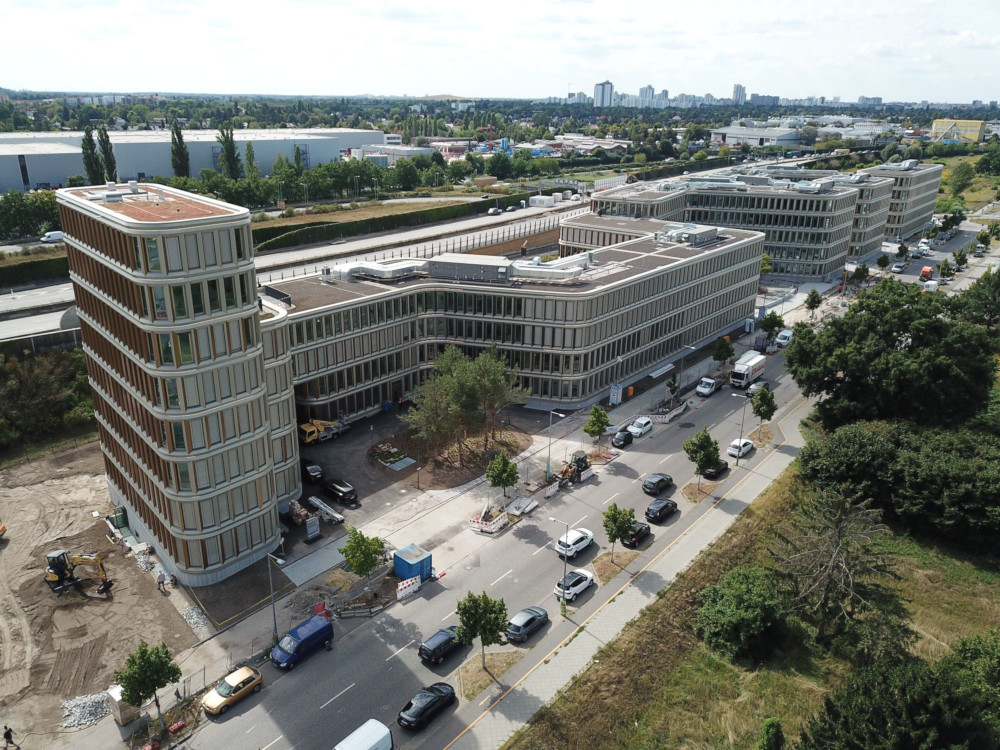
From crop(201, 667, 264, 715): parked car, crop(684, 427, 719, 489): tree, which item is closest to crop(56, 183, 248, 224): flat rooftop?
crop(201, 667, 264, 715): parked car

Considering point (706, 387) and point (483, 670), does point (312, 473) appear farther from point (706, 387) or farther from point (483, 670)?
point (706, 387)

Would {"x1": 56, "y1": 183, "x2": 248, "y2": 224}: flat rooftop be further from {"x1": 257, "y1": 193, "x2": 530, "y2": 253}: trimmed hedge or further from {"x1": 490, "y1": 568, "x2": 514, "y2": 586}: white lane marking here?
{"x1": 257, "y1": 193, "x2": 530, "y2": 253}: trimmed hedge

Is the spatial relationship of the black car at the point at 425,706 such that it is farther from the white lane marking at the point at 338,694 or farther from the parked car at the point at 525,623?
the parked car at the point at 525,623

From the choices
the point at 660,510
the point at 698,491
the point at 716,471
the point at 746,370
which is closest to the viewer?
Result: the point at 660,510

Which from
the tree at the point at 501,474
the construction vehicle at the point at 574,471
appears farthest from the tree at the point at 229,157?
the tree at the point at 501,474

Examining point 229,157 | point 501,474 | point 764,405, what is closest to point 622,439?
point 764,405

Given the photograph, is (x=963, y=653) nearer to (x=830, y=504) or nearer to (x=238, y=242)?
(x=830, y=504)

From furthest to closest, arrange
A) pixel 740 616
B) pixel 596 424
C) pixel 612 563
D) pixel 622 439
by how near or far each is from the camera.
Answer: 1. pixel 622 439
2. pixel 596 424
3. pixel 612 563
4. pixel 740 616

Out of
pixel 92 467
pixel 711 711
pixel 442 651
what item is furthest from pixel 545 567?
pixel 92 467
